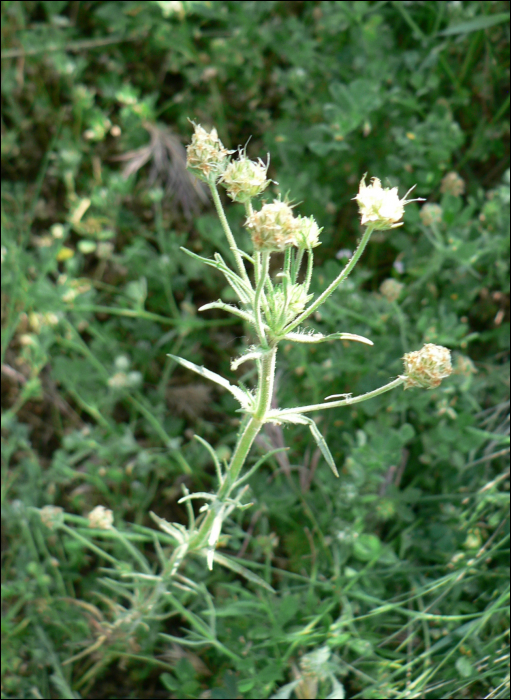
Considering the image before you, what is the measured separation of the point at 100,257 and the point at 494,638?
2.41 meters

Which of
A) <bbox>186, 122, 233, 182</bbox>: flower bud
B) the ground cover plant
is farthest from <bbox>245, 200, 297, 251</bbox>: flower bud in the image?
the ground cover plant

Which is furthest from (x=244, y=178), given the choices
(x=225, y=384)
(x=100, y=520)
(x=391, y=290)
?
(x=100, y=520)

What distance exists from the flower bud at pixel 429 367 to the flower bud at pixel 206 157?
0.64 metres

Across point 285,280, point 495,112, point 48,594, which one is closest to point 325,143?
point 495,112

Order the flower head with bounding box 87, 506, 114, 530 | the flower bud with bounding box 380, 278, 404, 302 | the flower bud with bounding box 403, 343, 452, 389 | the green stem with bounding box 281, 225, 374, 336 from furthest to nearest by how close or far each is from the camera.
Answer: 1. the flower bud with bounding box 380, 278, 404, 302
2. the flower head with bounding box 87, 506, 114, 530
3. the flower bud with bounding box 403, 343, 452, 389
4. the green stem with bounding box 281, 225, 374, 336

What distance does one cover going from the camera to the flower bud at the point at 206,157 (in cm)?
156

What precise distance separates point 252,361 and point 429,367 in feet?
5.23

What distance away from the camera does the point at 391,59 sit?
2.83 m

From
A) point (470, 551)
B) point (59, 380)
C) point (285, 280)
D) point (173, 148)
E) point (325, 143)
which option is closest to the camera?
point (285, 280)

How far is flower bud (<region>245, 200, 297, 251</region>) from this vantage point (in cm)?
136

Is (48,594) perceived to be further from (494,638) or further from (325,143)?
(325,143)

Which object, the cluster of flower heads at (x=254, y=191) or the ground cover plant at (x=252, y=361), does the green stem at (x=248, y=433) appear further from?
the cluster of flower heads at (x=254, y=191)

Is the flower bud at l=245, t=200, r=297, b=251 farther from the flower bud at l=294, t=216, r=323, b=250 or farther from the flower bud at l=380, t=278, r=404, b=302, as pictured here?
the flower bud at l=380, t=278, r=404, b=302

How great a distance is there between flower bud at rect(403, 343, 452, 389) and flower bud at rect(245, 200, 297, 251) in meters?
0.41
